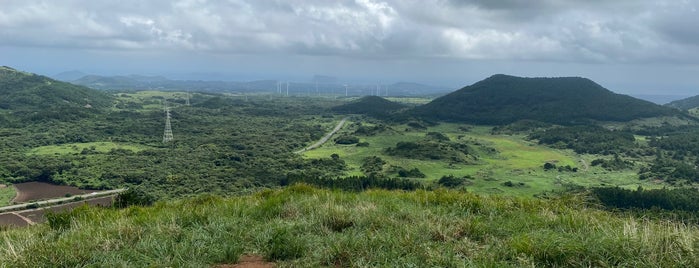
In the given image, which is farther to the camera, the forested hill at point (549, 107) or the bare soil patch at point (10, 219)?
the forested hill at point (549, 107)

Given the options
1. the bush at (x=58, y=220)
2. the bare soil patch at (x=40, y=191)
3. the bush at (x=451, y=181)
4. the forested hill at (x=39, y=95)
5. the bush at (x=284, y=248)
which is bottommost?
the bare soil patch at (x=40, y=191)

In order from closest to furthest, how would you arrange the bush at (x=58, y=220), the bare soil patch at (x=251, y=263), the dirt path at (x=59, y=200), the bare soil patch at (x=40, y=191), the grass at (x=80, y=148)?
the bare soil patch at (x=251, y=263) < the bush at (x=58, y=220) < the dirt path at (x=59, y=200) < the bare soil patch at (x=40, y=191) < the grass at (x=80, y=148)

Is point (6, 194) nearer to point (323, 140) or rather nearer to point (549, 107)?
point (323, 140)

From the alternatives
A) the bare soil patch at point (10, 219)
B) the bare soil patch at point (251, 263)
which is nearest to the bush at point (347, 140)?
the bare soil patch at point (10, 219)

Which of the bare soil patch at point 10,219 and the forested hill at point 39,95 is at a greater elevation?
the forested hill at point 39,95

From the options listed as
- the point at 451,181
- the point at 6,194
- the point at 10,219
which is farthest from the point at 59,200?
the point at 451,181

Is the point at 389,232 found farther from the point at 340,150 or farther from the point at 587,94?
the point at 587,94

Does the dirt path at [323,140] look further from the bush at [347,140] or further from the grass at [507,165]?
the bush at [347,140]
